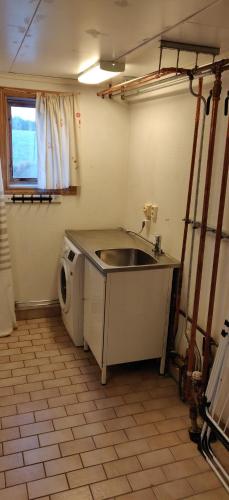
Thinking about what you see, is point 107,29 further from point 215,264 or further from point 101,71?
point 215,264

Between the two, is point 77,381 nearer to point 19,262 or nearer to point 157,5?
point 19,262

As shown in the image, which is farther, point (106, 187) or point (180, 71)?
point (106, 187)

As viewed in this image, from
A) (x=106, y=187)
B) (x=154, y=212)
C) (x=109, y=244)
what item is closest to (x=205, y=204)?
(x=154, y=212)

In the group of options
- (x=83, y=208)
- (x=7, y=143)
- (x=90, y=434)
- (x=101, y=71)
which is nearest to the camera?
(x=90, y=434)

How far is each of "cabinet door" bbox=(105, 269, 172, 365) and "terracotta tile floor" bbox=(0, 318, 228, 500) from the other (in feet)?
0.87

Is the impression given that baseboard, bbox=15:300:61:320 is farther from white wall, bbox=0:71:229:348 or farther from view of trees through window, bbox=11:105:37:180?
view of trees through window, bbox=11:105:37:180

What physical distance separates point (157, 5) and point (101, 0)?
0.72 feet

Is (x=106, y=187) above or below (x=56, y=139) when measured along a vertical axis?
below

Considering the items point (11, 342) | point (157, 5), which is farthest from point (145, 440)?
point (157, 5)

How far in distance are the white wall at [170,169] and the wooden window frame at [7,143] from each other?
783 millimetres

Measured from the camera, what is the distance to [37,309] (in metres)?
3.76

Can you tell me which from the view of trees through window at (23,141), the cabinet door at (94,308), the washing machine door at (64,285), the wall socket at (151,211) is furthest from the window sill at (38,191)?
the cabinet door at (94,308)

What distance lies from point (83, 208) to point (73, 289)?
0.95 m

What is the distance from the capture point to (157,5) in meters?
1.47
